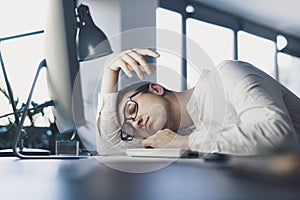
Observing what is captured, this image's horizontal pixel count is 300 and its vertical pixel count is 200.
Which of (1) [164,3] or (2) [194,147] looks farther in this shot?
(1) [164,3]

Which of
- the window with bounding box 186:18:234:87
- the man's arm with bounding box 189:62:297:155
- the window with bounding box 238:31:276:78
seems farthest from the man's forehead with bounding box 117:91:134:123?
the window with bounding box 238:31:276:78

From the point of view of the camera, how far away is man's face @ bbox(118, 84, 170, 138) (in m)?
0.81

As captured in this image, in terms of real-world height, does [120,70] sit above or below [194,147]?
above

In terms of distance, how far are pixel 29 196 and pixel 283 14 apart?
10.7 feet

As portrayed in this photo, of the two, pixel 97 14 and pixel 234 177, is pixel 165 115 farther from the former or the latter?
pixel 97 14

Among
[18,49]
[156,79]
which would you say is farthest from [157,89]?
[18,49]

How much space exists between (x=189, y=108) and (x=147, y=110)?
0.08 m

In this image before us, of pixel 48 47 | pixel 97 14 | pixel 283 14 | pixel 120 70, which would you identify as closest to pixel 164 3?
pixel 97 14

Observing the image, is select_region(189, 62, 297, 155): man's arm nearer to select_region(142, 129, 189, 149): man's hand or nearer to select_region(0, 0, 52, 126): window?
select_region(142, 129, 189, 149): man's hand

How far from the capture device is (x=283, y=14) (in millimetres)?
3242

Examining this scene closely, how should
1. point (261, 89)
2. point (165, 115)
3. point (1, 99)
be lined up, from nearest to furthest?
point (261, 89) < point (165, 115) < point (1, 99)

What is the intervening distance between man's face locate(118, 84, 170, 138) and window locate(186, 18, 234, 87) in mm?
1912

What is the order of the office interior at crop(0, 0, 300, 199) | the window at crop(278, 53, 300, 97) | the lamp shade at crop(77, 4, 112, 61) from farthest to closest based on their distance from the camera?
the window at crop(278, 53, 300, 97) → the lamp shade at crop(77, 4, 112, 61) → the office interior at crop(0, 0, 300, 199)

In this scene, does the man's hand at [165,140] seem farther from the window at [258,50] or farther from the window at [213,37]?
the window at [258,50]
